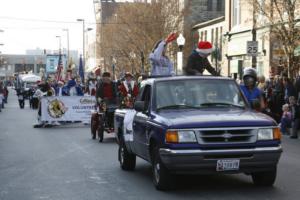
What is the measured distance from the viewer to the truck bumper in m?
9.25

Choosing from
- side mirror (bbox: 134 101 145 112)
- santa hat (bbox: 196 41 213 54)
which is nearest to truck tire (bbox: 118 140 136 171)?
side mirror (bbox: 134 101 145 112)

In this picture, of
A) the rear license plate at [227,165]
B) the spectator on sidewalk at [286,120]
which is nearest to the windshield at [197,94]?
the rear license plate at [227,165]

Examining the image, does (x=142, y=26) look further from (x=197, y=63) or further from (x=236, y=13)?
(x=197, y=63)

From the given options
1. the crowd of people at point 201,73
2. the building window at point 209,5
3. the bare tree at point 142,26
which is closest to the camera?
the crowd of people at point 201,73

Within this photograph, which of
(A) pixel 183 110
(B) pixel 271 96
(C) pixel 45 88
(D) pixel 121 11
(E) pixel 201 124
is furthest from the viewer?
(D) pixel 121 11

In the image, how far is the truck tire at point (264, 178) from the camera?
10.0 metres

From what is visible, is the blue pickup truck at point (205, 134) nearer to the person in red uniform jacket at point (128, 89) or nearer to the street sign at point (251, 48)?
the person in red uniform jacket at point (128, 89)

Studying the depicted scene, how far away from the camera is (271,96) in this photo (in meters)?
22.6

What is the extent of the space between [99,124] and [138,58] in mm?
38689

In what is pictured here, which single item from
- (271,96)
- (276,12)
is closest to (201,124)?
(271,96)

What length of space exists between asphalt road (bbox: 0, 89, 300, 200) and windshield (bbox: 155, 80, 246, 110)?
1.22 m

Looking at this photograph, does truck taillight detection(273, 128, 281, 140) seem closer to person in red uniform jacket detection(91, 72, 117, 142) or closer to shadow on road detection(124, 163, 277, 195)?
shadow on road detection(124, 163, 277, 195)

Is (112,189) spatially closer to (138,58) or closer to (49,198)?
(49,198)

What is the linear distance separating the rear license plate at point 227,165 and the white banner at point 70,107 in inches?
678
